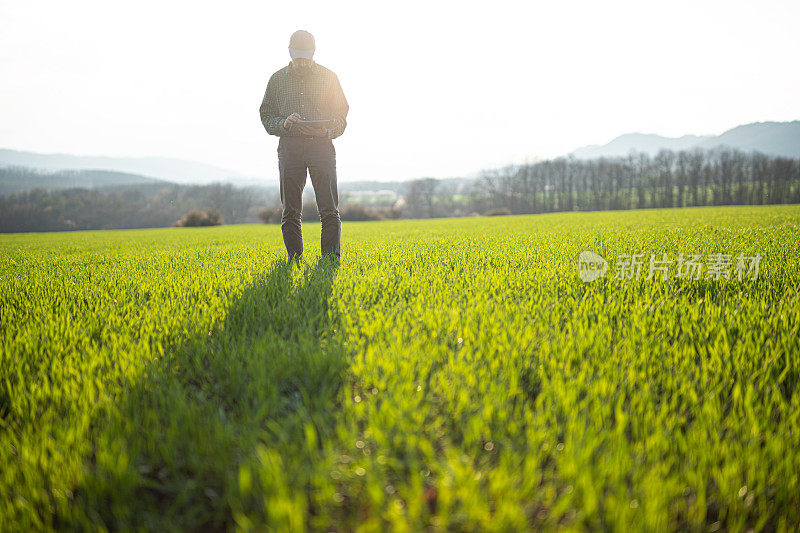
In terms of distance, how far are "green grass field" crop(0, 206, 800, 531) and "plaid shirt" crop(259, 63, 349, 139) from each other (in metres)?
2.91

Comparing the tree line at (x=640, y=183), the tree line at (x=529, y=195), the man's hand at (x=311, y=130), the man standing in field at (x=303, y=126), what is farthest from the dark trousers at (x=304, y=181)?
the tree line at (x=640, y=183)

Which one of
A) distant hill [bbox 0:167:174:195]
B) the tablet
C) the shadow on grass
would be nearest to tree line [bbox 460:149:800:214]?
the tablet

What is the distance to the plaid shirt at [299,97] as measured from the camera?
4.89m

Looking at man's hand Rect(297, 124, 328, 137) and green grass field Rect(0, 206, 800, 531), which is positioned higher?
man's hand Rect(297, 124, 328, 137)

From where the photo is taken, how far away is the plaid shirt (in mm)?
4887

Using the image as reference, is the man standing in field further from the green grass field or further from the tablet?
the green grass field

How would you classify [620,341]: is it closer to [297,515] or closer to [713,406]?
[713,406]

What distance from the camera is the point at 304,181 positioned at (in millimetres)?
5090

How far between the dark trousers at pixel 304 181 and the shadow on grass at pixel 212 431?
112 inches

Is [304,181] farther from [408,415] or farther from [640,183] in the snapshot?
[640,183]

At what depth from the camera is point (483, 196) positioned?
82.7m

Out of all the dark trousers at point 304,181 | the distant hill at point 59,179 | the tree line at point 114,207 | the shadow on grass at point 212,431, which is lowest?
the shadow on grass at point 212,431

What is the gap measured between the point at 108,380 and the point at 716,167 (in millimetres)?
94060

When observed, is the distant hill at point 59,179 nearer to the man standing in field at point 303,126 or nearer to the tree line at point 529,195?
the tree line at point 529,195
